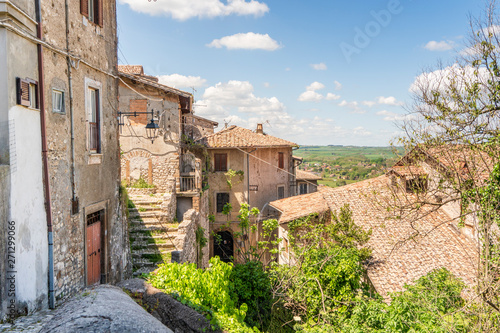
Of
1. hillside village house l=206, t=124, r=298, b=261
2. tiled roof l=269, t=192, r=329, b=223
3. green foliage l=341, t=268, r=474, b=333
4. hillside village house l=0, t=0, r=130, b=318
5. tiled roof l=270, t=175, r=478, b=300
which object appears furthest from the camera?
hillside village house l=206, t=124, r=298, b=261

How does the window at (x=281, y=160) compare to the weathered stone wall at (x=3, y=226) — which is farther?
the window at (x=281, y=160)

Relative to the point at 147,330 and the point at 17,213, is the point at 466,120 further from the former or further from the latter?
the point at 17,213

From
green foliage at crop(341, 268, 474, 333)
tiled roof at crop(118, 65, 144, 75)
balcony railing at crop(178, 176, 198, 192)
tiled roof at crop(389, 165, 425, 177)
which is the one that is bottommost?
green foliage at crop(341, 268, 474, 333)

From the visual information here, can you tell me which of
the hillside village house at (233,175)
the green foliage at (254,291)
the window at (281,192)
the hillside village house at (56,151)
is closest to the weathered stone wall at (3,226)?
the hillside village house at (56,151)

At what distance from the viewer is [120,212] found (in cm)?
1036

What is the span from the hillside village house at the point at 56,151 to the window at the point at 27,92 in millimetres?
17

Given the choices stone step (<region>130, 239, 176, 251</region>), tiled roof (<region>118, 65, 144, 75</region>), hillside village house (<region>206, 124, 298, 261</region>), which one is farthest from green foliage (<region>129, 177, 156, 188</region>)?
tiled roof (<region>118, 65, 144, 75</region>)

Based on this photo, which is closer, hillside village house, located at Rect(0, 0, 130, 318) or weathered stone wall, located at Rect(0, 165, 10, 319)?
weathered stone wall, located at Rect(0, 165, 10, 319)

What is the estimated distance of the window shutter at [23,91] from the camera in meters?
5.56

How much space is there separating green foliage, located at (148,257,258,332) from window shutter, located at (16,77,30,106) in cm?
461

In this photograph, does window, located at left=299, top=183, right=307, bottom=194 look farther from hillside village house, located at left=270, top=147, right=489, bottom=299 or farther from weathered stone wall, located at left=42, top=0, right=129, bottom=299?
weathered stone wall, located at left=42, top=0, right=129, bottom=299

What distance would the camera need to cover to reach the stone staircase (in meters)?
11.8

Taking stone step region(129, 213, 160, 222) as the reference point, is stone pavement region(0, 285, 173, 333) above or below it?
above

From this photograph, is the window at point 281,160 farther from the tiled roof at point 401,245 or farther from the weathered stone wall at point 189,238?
the weathered stone wall at point 189,238
